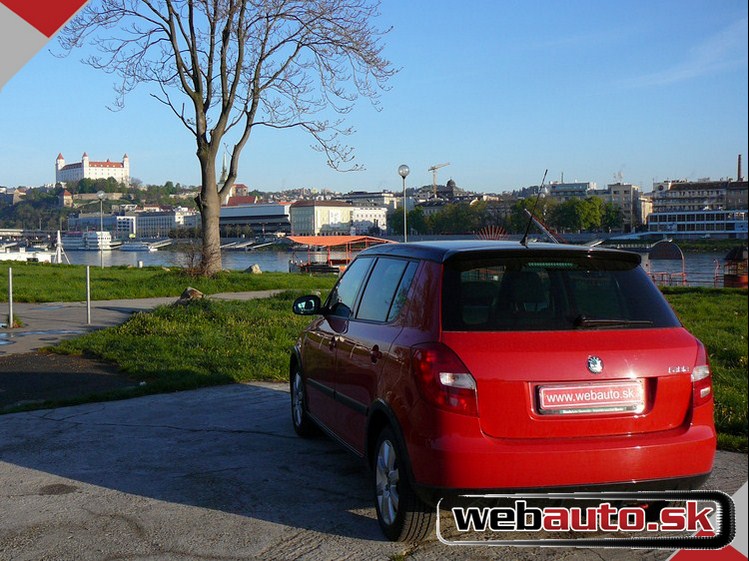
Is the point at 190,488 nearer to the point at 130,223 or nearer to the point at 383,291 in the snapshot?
the point at 383,291

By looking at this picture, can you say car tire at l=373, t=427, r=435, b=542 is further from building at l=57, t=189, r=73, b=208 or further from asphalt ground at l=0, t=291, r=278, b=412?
building at l=57, t=189, r=73, b=208

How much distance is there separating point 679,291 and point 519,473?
21748mm

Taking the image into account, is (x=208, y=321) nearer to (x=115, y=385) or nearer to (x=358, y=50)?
(x=115, y=385)

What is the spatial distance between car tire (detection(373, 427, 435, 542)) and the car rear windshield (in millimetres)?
763

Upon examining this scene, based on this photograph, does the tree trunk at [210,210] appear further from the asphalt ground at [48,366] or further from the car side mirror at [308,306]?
the car side mirror at [308,306]

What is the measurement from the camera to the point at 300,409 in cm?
671

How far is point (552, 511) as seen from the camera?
396 cm

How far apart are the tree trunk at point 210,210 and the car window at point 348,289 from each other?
20042mm

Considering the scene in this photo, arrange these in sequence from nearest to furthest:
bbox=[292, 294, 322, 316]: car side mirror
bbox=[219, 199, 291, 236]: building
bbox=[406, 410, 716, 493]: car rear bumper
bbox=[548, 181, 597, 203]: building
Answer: bbox=[406, 410, 716, 493]: car rear bumper < bbox=[292, 294, 322, 316]: car side mirror < bbox=[548, 181, 597, 203]: building < bbox=[219, 199, 291, 236]: building

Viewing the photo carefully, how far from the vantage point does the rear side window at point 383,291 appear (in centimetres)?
490

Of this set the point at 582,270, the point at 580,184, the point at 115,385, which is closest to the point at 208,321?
the point at 115,385

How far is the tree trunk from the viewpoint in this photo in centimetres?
2594

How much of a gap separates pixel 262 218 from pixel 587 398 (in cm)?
8369

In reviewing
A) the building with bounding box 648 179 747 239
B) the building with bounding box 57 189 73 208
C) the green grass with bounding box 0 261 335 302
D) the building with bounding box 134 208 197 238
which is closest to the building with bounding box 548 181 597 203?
the building with bounding box 648 179 747 239
